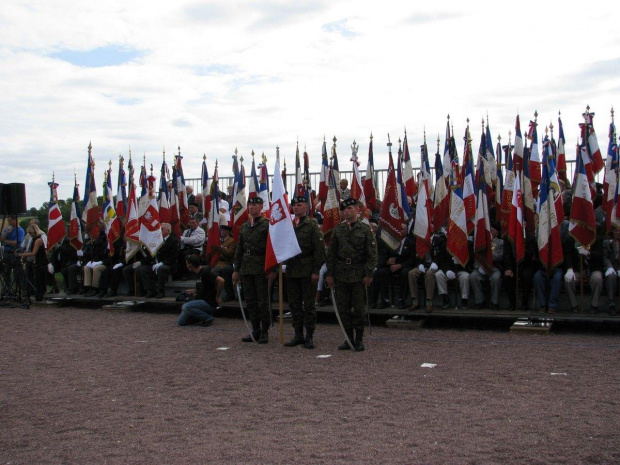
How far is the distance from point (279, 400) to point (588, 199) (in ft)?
21.1

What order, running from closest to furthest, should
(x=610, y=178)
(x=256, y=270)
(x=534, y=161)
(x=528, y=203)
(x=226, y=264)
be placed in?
1. (x=256, y=270)
2. (x=528, y=203)
3. (x=610, y=178)
4. (x=534, y=161)
5. (x=226, y=264)

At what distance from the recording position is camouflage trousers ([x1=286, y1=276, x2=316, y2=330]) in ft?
32.1

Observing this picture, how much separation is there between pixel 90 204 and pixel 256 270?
27.1 ft

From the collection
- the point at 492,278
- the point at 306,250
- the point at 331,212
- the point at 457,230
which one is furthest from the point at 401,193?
the point at 306,250

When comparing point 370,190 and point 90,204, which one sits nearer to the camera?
point 370,190

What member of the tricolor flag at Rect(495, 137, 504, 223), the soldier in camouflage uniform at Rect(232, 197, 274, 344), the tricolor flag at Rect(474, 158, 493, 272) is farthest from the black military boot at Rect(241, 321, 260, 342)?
the tricolor flag at Rect(495, 137, 504, 223)

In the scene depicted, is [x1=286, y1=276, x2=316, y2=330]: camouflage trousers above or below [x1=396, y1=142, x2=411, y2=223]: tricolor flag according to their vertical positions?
below

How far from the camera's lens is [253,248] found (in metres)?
10.2

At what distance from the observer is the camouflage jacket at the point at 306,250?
9.75 meters

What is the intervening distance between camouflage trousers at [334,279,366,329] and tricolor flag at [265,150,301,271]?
31.0 inches

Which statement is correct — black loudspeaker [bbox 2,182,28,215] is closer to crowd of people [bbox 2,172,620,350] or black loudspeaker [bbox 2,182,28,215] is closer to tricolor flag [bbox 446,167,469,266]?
crowd of people [bbox 2,172,620,350]

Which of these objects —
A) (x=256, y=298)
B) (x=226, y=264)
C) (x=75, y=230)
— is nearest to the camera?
(x=256, y=298)

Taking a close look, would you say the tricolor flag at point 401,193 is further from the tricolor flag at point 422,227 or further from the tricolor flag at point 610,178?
the tricolor flag at point 610,178

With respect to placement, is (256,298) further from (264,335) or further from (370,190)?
(370,190)
